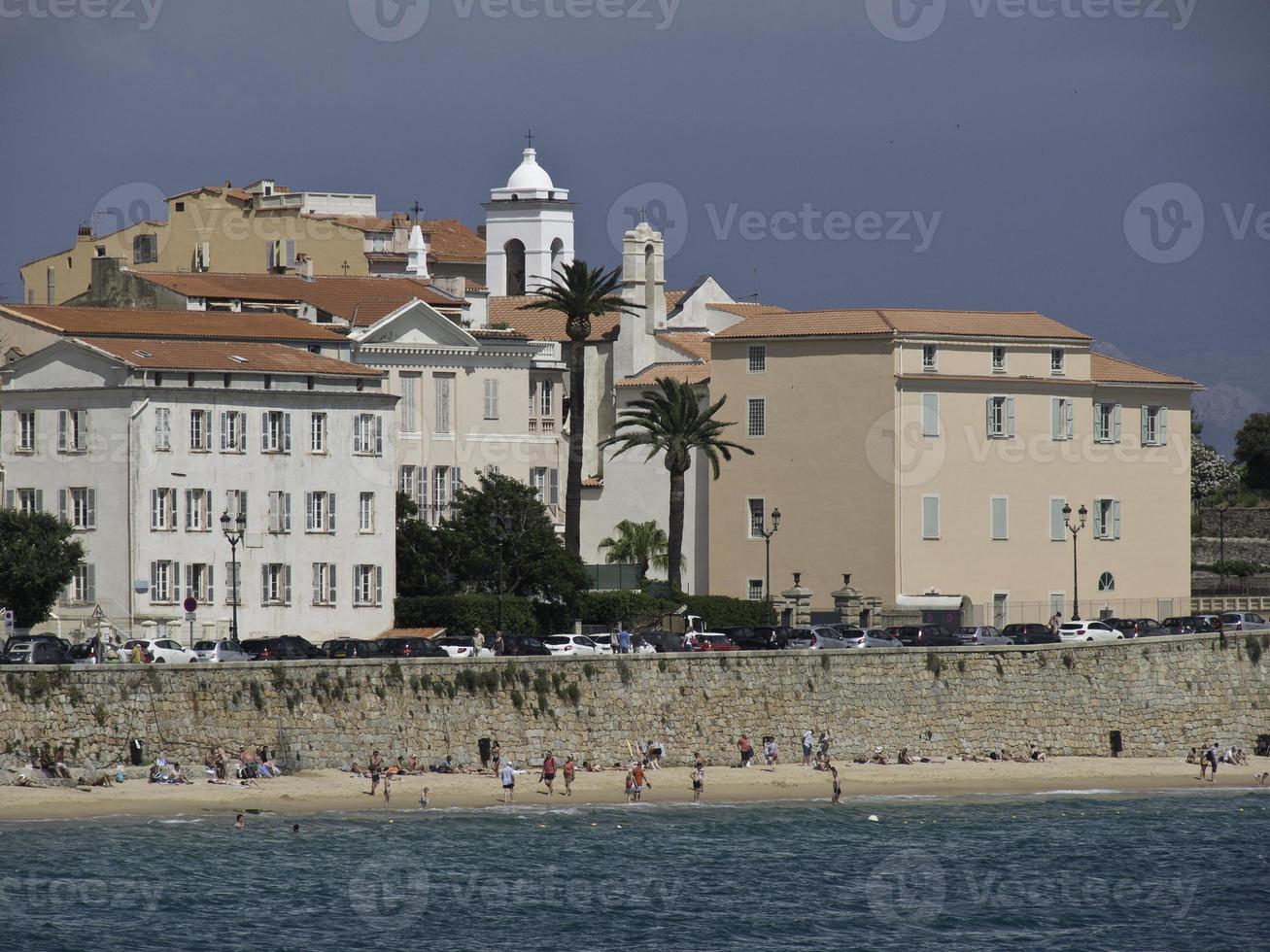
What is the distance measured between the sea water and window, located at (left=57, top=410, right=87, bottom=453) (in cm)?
1949

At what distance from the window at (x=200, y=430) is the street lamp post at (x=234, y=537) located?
2.25m

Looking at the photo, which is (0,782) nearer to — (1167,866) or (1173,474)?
(1167,866)

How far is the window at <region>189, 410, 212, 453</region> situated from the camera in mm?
84000

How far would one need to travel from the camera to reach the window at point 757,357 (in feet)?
335

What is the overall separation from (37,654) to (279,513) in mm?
16747

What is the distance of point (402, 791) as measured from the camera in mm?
69750

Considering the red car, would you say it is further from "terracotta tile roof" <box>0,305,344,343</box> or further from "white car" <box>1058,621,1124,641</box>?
"terracotta tile roof" <box>0,305,344,343</box>

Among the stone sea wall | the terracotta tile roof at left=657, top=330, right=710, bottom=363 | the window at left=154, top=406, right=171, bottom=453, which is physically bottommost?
the stone sea wall

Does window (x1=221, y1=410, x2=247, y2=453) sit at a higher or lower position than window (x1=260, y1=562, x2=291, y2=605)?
higher

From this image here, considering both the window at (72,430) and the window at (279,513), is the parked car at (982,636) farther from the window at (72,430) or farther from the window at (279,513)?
the window at (72,430)

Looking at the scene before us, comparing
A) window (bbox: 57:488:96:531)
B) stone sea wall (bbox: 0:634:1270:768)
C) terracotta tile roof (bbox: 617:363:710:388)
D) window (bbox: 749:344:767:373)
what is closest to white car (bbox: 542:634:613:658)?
stone sea wall (bbox: 0:634:1270:768)

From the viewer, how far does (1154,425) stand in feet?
348

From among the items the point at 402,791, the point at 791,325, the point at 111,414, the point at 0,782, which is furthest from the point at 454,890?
the point at 791,325

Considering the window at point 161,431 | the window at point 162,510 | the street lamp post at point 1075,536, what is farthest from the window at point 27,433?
the street lamp post at point 1075,536
